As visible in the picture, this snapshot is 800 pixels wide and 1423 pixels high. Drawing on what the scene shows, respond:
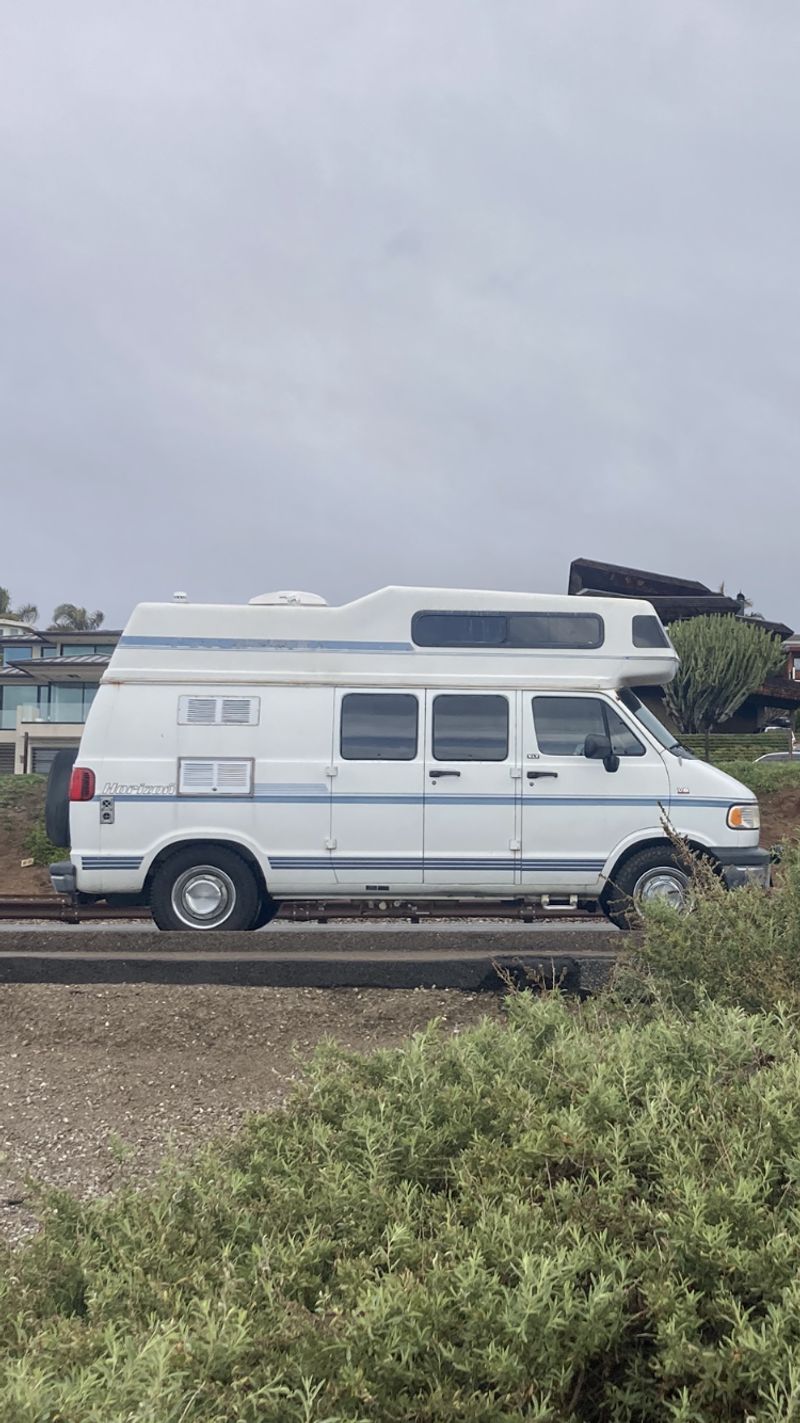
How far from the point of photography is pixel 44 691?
132ft

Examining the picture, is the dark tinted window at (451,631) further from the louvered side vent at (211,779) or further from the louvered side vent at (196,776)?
the louvered side vent at (196,776)

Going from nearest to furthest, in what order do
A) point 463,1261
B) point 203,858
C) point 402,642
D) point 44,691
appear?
point 463,1261
point 203,858
point 402,642
point 44,691

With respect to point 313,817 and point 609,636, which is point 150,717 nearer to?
point 313,817

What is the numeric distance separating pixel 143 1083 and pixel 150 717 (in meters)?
4.41

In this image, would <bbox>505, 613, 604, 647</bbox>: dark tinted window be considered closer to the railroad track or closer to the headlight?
the headlight

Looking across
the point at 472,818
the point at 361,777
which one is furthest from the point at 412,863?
the point at 361,777

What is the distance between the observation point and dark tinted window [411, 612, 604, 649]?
31.6ft

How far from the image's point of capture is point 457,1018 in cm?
624

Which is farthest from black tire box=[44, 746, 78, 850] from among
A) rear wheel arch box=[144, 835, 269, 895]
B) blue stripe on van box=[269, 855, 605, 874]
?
blue stripe on van box=[269, 855, 605, 874]

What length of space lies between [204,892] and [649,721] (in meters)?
3.95

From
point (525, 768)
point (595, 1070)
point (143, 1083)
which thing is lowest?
point (143, 1083)

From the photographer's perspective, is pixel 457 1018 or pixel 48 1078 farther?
pixel 457 1018

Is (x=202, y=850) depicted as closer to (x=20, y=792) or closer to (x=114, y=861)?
(x=114, y=861)

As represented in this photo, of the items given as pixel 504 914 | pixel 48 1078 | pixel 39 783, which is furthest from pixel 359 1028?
pixel 39 783
